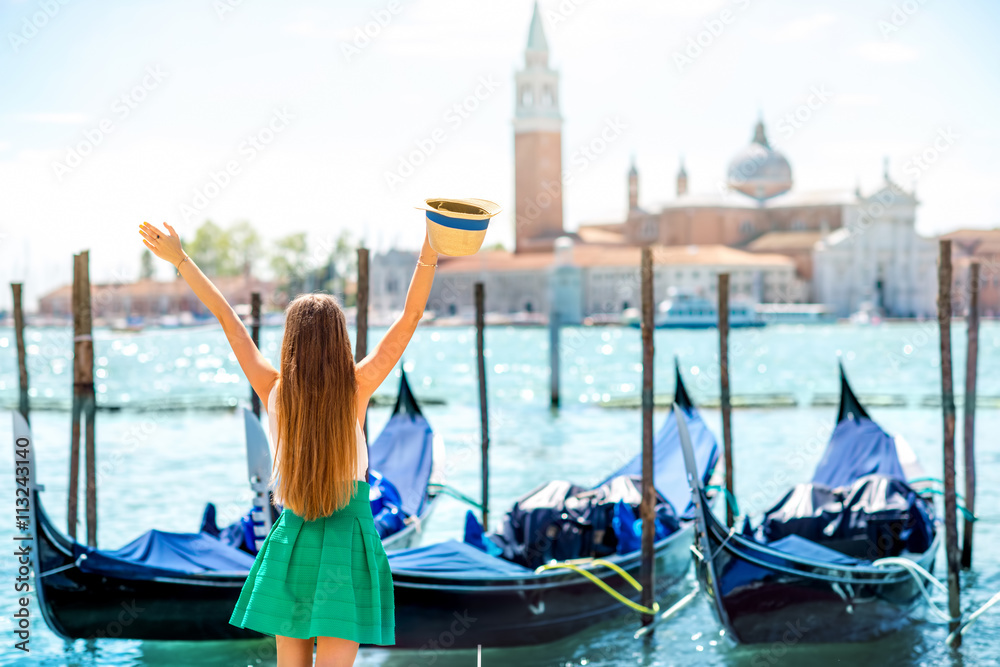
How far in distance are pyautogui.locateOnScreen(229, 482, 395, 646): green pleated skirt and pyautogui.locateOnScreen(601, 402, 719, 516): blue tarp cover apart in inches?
112

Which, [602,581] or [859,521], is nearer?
[602,581]

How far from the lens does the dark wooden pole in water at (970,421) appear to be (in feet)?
14.3

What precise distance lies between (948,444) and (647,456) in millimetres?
1159

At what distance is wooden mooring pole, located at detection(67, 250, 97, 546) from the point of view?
390 cm

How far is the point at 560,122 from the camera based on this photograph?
4091 centimetres

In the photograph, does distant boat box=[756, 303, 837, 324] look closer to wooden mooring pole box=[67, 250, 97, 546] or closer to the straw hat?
wooden mooring pole box=[67, 250, 97, 546]

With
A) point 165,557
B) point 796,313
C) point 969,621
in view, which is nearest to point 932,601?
point 969,621

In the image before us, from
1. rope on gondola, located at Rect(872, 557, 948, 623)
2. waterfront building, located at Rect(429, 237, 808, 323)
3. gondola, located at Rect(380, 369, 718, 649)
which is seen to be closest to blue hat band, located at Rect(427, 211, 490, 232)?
gondola, located at Rect(380, 369, 718, 649)

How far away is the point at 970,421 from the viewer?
4.55m

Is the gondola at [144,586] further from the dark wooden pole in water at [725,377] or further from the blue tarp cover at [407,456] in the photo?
the dark wooden pole in water at [725,377]

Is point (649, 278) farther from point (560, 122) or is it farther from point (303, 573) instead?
point (560, 122)

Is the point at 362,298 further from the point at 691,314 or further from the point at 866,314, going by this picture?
the point at 866,314

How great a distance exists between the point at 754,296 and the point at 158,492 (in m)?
32.8

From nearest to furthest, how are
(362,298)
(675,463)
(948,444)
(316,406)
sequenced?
1. (316,406)
2. (948,444)
3. (362,298)
4. (675,463)
